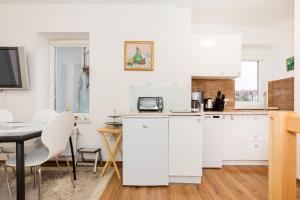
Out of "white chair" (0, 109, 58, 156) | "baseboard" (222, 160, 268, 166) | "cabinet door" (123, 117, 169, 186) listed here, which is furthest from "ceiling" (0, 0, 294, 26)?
"baseboard" (222, 160, 268, 166)

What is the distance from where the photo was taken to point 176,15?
306cm

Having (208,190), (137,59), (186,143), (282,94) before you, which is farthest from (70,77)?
(282,94)

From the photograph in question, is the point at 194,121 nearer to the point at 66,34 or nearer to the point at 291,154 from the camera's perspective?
the point at 291,154

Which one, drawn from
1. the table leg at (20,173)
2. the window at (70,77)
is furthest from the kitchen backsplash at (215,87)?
the table leg at (20,173)

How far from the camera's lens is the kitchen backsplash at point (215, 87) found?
359 cm

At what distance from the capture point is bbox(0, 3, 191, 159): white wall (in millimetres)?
3068

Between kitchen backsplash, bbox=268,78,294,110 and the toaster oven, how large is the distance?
222cm

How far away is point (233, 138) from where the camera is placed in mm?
3104

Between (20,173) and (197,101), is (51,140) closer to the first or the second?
(20,173)

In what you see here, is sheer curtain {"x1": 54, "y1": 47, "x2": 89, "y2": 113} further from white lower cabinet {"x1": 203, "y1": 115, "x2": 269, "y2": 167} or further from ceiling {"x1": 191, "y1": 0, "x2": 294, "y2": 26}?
white lower cabinet {"x1": 203, "y1": 115, "x2": 269, "y2": 167}

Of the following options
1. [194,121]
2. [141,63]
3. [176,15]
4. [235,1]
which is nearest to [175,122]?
[194,121]

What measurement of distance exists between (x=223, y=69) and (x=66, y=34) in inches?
104

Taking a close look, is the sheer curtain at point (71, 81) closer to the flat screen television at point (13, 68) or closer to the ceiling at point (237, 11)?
the flat screen television at point (13, 68)

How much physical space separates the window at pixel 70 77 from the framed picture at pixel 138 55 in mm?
852
